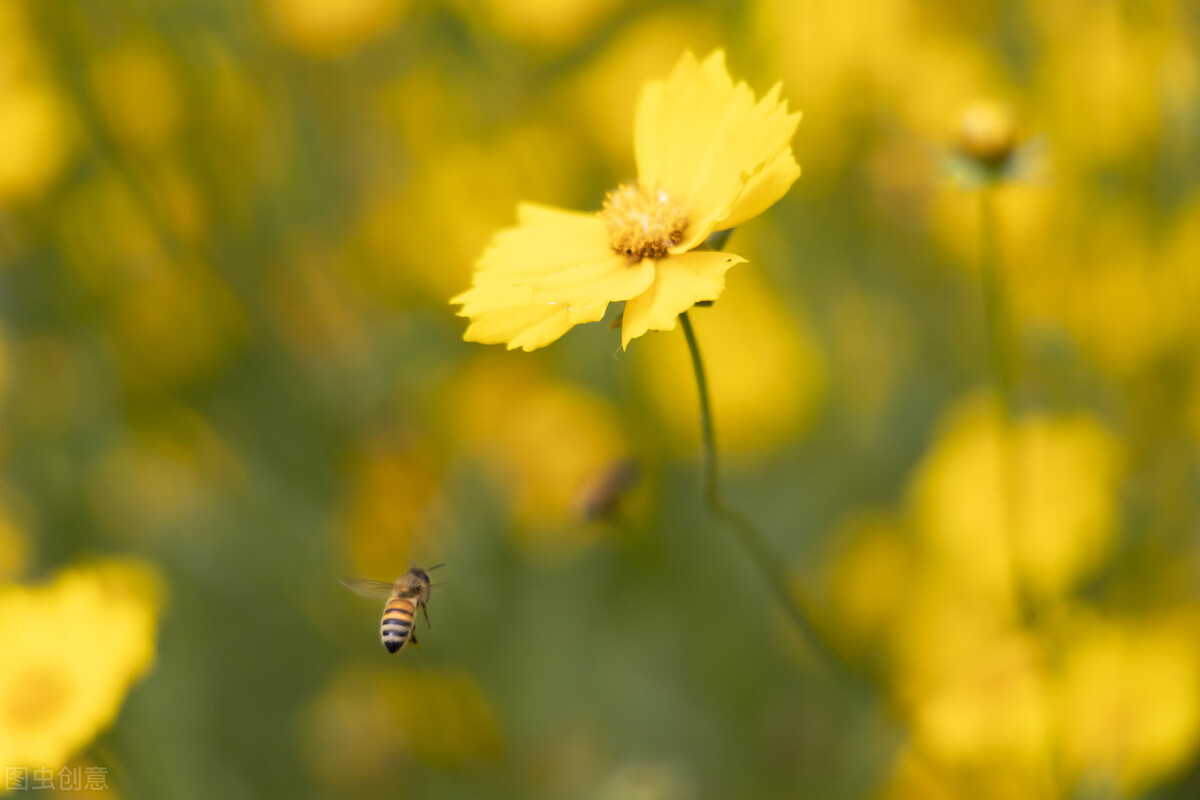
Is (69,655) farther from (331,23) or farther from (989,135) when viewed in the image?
(331,23)

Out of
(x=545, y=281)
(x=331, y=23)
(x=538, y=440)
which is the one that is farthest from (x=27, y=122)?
(x=545, y=281)

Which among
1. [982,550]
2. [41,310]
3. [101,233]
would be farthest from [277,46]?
[982,550]

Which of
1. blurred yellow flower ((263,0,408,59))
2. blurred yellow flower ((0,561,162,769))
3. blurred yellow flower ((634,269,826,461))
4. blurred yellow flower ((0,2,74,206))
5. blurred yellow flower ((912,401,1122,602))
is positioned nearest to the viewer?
blurred yellow flower ((0,561,162,769))

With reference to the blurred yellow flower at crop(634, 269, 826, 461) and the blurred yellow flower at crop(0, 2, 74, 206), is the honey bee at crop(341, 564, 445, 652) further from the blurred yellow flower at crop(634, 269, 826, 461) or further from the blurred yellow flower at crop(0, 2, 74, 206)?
the blurred yellow flower at crop(0, 2, 74, 206)

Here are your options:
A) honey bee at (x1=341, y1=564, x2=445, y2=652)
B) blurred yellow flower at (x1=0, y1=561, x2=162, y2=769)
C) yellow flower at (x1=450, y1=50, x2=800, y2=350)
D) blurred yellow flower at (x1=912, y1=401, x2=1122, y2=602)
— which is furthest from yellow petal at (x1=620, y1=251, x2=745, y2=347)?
blurred yellow flower at (x1=0, y1=561, x2=162, y2=769)

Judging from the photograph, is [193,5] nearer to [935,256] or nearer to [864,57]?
[864,57]

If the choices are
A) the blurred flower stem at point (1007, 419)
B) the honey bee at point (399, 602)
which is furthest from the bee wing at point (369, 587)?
the blurred flower stem at point (1007, 419)

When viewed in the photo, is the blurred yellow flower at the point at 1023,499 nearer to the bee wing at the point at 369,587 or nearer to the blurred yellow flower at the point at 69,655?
the bee wing at the point at 369,587
